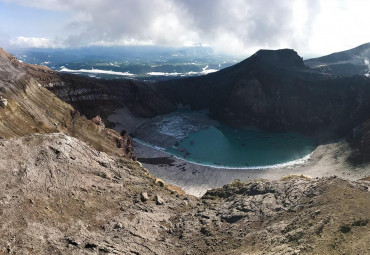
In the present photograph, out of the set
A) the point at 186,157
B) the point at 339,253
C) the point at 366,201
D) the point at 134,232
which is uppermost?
the point at 366,201

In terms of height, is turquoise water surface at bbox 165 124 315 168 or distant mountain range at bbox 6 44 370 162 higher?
distant mountain range at bbox 6 44 370 162

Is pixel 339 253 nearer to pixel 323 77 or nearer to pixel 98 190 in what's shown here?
pixel 98 190

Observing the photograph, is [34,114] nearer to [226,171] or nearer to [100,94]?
[226,171]

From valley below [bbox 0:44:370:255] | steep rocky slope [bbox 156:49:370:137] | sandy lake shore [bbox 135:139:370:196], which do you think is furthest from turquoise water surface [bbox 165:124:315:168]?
steep rocky slope [bbox 156:49:370:137]

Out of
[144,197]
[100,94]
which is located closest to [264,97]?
[100,94]

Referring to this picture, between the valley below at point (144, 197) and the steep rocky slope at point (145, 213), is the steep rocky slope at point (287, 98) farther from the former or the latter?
the steep rocky slope at point (145, 213)

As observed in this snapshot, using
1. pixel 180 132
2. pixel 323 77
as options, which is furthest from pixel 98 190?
pixel 323 77

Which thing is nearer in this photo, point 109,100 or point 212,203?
point 212,203

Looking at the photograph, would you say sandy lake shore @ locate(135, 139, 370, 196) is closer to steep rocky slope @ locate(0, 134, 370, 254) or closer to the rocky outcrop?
steep rocky slope @ locate(0, 134, 370, 254)
